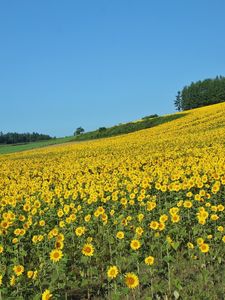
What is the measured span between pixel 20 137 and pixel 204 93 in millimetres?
55013

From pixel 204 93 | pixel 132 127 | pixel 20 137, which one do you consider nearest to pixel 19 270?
pixel 132 127

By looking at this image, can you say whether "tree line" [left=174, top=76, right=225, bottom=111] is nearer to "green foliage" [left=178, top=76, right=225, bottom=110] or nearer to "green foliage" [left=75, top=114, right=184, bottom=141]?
"green foliage" [left=178, top=76, right=225, bottom=110]

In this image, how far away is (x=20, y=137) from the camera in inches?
4909

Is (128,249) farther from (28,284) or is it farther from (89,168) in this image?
(89,168)

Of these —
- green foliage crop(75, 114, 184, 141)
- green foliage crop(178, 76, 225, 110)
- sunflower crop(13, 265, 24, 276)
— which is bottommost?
sunflower crop(13, 265, 24, 276)

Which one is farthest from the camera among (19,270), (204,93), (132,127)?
(204,93)

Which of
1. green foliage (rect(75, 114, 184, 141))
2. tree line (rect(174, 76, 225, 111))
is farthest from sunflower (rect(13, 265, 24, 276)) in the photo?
tree line (rect(174, 76, 225, 111))

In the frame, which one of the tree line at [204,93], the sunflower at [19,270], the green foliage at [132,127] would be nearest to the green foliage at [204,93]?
the tree line at [204,93]

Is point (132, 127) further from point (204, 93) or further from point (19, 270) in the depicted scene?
point (19, 270)

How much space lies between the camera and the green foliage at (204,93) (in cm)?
9369

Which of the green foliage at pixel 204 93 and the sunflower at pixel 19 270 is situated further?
the green foliage at pixel 204 93

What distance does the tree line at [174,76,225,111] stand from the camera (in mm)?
93688

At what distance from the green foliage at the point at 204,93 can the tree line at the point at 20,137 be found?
43733 millimetres

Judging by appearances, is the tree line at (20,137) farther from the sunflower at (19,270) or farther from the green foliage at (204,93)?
the sunflower at (19,270)
